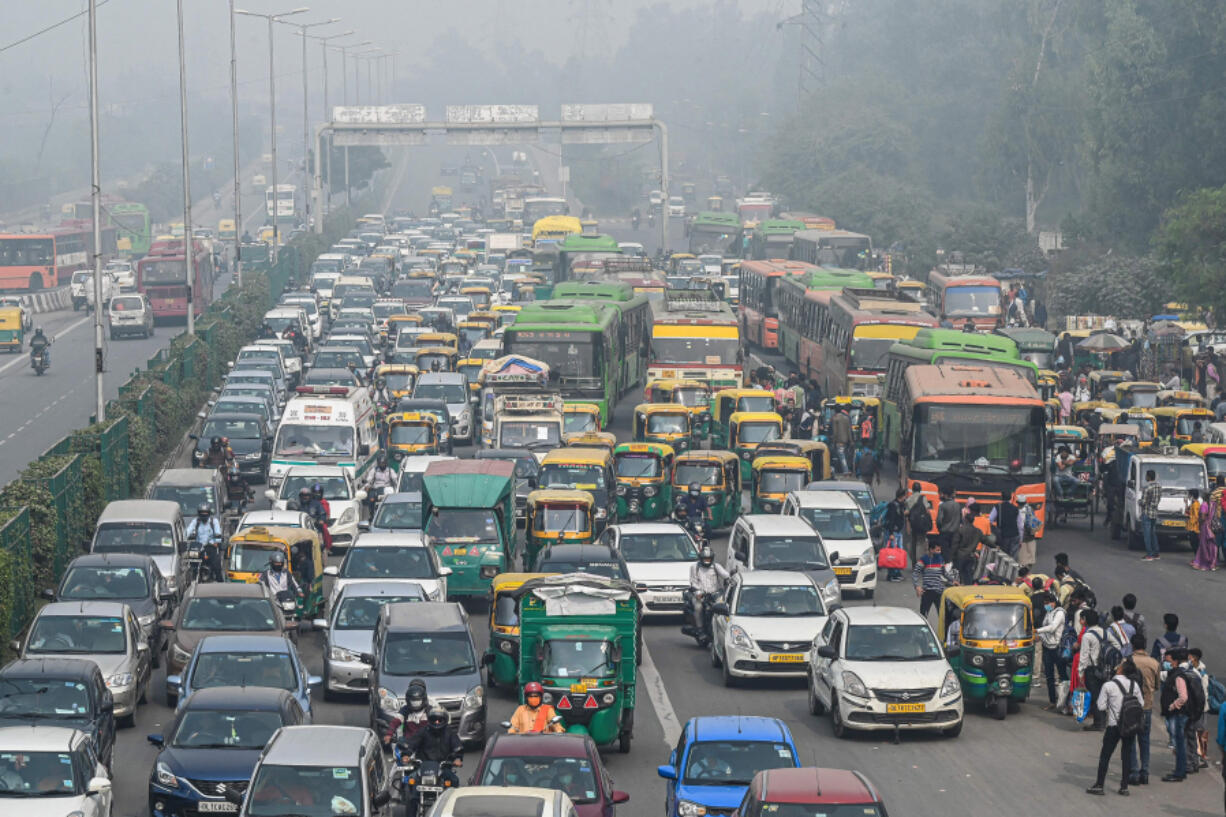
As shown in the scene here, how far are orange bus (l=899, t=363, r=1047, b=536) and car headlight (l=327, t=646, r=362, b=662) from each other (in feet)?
43.7

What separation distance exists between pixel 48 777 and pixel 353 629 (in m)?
7.76

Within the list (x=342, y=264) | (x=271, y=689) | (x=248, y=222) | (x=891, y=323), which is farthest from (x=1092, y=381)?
(x=248, y=222)

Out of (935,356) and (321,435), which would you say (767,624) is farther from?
(935,356)

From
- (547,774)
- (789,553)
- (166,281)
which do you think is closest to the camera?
(547,774)

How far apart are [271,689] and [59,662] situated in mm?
2460

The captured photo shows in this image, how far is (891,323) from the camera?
49906 mm

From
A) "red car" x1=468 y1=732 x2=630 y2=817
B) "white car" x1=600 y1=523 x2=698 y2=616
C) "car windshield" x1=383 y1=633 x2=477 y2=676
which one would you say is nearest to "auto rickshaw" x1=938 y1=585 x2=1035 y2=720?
"car windshield" x1=383 y1=633 x2=477 y2=676

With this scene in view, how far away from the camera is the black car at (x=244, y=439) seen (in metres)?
44.0

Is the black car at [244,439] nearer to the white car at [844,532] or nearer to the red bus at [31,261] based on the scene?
the white car at [844,532]

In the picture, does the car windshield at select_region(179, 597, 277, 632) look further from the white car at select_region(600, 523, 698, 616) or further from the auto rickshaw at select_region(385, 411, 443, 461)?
the auto rickshaw at select_region(385, 411, 443, 461)

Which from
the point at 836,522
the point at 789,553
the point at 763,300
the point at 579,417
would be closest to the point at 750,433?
the point at 579,417

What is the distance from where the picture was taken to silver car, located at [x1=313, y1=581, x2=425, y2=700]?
24.6 m

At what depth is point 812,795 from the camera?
15.2 m

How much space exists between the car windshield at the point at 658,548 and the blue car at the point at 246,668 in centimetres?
906
